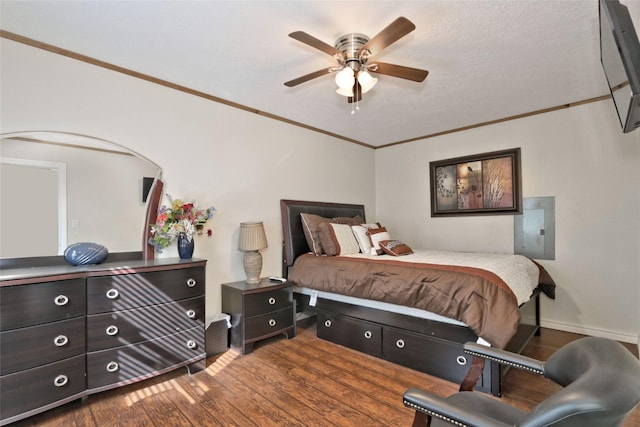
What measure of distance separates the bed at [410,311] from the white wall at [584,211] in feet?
1.35

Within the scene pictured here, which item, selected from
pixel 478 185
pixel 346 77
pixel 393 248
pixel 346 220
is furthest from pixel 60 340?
pixel 478 185

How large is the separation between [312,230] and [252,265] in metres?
0.87

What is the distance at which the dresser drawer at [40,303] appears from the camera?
1759 millimetres

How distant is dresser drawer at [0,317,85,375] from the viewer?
5.75 ft

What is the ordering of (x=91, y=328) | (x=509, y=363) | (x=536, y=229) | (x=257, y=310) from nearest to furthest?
1. (x=509, y=363)
2. (x=91, y=328)
3. (x=257, y=310)
4. (x=536, y=229)

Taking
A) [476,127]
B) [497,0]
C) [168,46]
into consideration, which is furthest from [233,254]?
[476,127]

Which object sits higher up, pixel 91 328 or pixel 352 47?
pixel 352 47

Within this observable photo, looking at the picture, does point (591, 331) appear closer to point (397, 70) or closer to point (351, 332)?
point (351, 332)

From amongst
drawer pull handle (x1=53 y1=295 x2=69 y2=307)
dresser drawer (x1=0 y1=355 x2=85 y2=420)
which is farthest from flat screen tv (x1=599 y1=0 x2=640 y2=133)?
dresser drawer (x1=0 y1=355 x2=85 y2=420)

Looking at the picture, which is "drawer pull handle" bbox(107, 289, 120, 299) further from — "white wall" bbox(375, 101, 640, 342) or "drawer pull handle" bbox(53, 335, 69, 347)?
"white wall" bbox(375, 101, 640, 342)

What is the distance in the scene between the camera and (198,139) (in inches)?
122

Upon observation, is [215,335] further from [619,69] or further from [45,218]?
[619,69]

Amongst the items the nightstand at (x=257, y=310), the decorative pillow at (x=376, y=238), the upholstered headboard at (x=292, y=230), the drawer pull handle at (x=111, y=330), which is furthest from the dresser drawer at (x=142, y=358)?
the decorative pillow at (x=376, y=238)

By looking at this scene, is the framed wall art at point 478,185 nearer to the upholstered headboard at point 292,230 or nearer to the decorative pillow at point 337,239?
the decorative pillow at point 337,239
